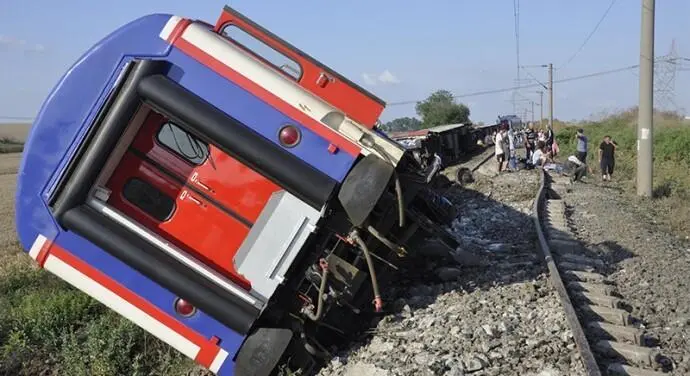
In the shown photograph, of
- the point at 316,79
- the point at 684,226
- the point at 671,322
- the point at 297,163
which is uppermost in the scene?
the point at 684,226

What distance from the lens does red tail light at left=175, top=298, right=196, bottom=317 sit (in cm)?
480

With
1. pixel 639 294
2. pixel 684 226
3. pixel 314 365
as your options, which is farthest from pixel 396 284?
pixel 684 226

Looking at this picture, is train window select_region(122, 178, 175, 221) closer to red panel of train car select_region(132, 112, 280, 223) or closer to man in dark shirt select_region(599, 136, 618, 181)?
red panel of train car select_region(132, 112, 280, 223)

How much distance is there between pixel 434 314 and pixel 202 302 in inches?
74.7

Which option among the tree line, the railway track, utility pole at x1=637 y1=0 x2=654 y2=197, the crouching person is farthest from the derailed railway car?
the tree line

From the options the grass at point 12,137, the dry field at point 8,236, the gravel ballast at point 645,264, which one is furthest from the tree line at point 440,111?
the gravel ballast at point 645,264

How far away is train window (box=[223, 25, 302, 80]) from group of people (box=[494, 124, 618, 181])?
13165 millimetres

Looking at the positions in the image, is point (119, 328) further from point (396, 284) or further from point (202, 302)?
point (396, 284)

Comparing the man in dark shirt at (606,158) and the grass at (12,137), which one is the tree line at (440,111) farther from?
the man in dark shirt at (606,158)

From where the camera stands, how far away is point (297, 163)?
4.66 m

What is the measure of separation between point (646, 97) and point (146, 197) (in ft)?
40.3

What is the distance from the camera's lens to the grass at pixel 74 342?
544cm

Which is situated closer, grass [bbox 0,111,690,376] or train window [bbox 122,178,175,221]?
train window [bbox 122,178,175,221]

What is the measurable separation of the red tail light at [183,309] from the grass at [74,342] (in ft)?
2.50
